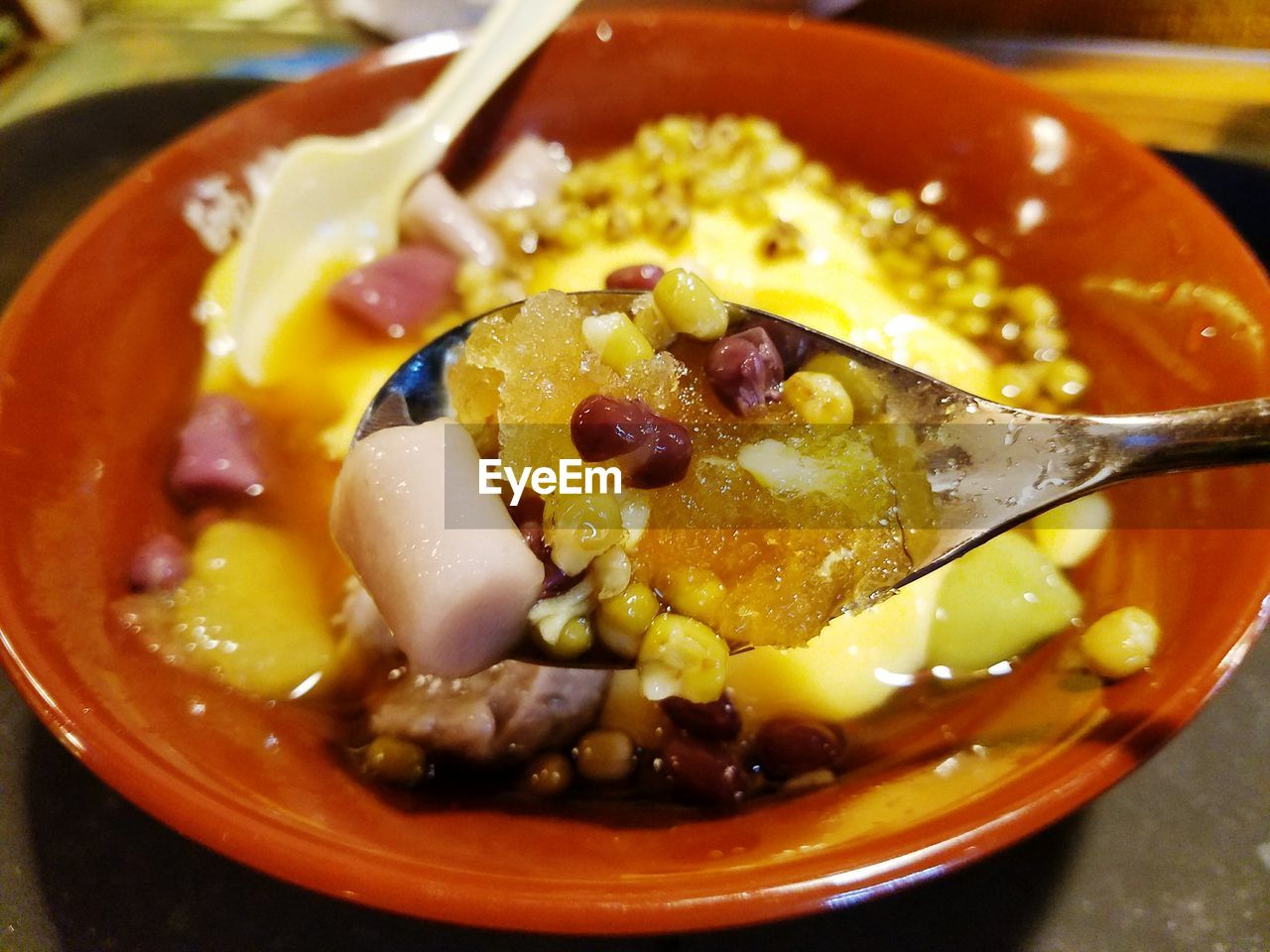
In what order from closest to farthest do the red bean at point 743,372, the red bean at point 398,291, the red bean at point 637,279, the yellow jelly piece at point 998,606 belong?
the red bean at point 743,372 < the yellow jelly piece at point 998,606 < the red bean at point 637,279 < the red bean at point 398,291

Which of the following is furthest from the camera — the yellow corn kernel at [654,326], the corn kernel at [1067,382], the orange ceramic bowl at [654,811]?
the corn kernel at [1067,382]

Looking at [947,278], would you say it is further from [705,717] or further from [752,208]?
[705,717]

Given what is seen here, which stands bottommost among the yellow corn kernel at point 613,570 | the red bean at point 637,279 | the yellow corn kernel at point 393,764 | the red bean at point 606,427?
the yellow corn kernel at point 393,764

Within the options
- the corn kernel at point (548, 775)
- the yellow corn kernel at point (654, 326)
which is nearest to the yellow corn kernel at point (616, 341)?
the yellow corn kernel at point (654, 326)

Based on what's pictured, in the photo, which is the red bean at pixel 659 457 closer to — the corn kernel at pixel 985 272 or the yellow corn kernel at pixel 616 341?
the yellow corn kernel at pixel 616 341

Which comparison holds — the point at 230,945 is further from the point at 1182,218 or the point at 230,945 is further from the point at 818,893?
the point at 1182,218

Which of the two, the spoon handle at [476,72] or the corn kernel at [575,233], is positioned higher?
the spoon handle at [476,72]
